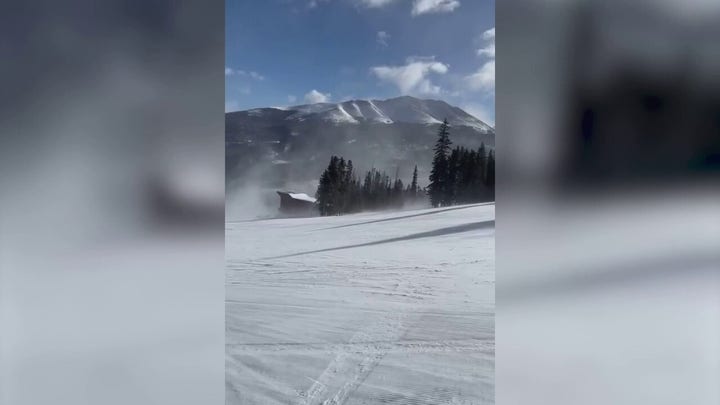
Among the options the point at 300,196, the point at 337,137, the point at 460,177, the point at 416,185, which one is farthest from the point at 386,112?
the point at 300,196

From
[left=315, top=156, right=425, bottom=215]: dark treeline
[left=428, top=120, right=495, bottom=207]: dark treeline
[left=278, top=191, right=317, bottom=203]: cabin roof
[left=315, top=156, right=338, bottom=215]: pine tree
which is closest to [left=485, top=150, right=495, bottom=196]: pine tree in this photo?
[left=428, top=120, right=495, bottom=207]: dark treeline

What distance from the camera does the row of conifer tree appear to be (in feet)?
6.91

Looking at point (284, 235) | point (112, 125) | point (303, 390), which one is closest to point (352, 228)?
point (284, 235)

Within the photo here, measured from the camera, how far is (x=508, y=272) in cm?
120

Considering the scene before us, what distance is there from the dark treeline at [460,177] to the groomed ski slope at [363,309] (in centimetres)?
7

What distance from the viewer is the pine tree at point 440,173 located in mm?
2117

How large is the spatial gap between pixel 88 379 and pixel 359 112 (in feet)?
5.08

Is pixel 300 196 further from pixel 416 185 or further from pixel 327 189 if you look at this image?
pixel 416 185

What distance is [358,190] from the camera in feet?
7.06

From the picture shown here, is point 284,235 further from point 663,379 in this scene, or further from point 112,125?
point 663,379

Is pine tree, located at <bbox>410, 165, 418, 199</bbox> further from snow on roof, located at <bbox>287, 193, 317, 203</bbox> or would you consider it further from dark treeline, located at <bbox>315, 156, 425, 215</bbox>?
snow on roof, located at <bbox>287, 193, 317, 203</bbox>

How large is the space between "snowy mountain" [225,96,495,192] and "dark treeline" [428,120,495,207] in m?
0.04

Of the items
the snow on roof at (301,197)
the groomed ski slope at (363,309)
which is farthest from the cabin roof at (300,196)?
the groomed ski slope at (363,309)

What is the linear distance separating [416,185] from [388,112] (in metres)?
0.41
